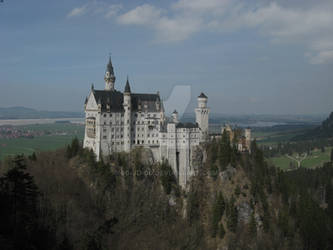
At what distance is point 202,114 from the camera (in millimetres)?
81062

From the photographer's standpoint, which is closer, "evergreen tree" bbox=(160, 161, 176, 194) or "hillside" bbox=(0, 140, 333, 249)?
"hillside" bbox=(0, 140, 333, 249)

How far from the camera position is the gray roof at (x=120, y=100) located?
3049 inches

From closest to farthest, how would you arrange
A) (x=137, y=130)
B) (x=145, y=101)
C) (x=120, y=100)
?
(x=120, y=100) → (x=137, y=130) → (x=145, y=101)

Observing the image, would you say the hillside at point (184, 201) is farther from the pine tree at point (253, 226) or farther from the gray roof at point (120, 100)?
the gray roof at point (120, 100)

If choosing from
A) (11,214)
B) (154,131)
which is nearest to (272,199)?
(154,131)

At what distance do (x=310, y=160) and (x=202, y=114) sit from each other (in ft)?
355

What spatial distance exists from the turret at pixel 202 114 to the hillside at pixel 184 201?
4499 mm

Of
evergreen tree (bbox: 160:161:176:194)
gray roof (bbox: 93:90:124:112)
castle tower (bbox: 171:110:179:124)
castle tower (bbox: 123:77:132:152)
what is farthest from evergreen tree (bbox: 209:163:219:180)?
gray roof (bbox: 93:90:124:112)

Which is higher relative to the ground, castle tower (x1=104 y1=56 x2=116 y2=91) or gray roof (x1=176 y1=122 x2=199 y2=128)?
castle tower (x1=104 y1=56 x2=116 y2=91)

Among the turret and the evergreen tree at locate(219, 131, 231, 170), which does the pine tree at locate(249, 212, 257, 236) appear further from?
the turret

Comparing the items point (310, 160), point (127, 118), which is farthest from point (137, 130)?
point (310, 160)

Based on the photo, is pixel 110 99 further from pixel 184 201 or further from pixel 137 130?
pixel 184 201

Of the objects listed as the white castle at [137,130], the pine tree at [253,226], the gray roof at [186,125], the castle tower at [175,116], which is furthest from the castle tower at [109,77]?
the pine tree at [253,226]

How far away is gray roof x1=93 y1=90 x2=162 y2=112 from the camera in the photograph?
77.4 meters
